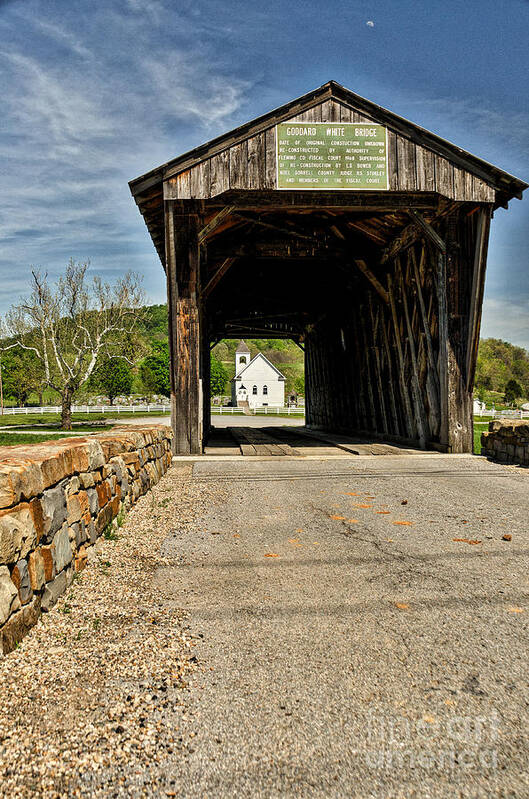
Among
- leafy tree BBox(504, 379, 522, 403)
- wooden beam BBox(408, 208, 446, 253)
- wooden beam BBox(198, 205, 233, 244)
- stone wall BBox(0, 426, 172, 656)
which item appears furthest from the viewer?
leafy tree BBox(504, 379, 522, 403)

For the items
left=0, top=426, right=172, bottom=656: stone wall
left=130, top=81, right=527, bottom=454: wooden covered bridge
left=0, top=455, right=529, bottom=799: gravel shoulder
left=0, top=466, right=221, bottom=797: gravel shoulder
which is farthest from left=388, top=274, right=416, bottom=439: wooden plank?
left=0, top=466, right=221, bottom=797: gravel shoulder

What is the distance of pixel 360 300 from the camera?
14.8 metres

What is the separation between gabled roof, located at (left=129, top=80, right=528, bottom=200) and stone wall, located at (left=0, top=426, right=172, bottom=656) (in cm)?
588

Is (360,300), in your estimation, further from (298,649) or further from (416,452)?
(298,649)

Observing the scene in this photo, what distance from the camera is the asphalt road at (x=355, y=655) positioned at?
5.72 feet

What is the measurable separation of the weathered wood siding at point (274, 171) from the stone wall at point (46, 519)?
18.9 ft

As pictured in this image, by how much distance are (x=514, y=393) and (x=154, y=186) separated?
73402 mm

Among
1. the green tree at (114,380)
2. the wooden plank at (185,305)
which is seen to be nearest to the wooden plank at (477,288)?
the wooden plank at (185,305)

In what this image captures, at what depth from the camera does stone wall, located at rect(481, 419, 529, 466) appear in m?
9.02

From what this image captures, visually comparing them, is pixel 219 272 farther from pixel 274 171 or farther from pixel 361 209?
pixel 361 209

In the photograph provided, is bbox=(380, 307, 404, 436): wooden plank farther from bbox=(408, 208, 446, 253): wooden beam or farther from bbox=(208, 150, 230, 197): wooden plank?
bbox=(208, 150, 230, 197): wooden plank

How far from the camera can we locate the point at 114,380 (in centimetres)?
6334

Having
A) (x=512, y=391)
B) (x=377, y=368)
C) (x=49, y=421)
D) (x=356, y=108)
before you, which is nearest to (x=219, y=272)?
(x=377, y=368)

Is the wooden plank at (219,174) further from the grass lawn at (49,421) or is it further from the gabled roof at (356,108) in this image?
the grass lawn at (49,421)
